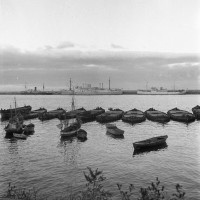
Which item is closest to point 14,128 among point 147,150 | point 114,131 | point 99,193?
point 114,131

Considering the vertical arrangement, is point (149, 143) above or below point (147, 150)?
above

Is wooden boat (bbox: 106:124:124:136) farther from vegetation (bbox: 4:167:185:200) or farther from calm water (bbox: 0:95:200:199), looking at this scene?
vegetation (bbox: 4:167:185:200)

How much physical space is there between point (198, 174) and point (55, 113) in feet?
241

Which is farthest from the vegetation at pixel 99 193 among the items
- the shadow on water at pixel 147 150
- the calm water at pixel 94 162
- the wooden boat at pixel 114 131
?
the wooden boat at pixel 114 131

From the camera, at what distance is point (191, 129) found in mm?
75125

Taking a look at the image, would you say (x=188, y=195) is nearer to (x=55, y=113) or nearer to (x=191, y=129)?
(x=191, y=129)

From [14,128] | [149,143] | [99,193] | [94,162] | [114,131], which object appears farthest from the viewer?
[14,128]

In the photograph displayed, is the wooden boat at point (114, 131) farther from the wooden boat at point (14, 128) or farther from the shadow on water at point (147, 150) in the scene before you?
the wooden boat at point (14, 128)

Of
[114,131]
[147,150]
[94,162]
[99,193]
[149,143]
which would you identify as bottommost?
[94,162]

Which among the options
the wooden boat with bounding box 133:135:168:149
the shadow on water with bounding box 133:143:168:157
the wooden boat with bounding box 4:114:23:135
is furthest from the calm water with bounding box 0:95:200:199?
the wooden boat with bounding box 4:114:23:135

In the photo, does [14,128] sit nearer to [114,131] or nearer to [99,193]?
[114,131]

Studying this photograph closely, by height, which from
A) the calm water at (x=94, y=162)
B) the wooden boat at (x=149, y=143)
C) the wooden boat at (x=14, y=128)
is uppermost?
the wooden boat at (x=14, y=128)

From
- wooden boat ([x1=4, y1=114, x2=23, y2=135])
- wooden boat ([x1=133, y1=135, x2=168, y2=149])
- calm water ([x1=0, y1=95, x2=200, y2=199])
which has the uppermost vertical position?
wooden boat ([x1=4, y1=114, x2=23, y2=135])

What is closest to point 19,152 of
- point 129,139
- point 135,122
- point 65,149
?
point 65,149
